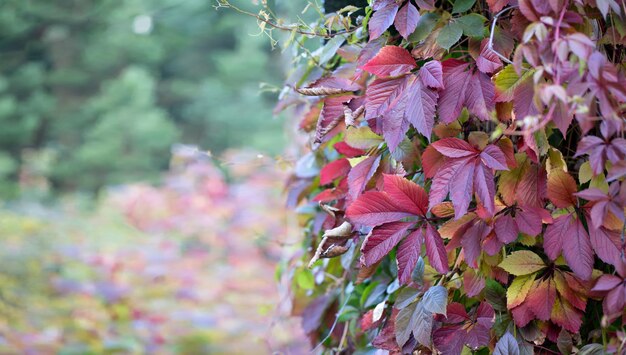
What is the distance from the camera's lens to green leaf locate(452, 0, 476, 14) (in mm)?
823

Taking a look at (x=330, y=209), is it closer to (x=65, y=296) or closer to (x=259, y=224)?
(x=65, y=296)

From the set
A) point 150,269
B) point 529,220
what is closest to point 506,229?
point 529,220

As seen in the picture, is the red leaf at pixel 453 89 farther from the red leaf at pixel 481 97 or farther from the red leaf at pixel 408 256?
the red leaf at pixel 408 256

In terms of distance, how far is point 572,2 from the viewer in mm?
732

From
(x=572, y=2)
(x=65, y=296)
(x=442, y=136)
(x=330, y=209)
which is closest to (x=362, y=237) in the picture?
(x=330, y=209)

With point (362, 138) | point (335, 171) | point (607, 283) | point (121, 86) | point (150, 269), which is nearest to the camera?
point (607, 283)

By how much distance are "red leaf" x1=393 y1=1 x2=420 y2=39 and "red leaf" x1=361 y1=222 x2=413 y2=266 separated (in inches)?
9.6

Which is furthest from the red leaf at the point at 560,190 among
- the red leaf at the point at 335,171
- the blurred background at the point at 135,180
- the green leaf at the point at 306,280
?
the blurred background at the point at 135,180

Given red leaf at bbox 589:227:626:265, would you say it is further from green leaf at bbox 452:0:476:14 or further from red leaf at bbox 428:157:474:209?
green leaf at bbox 452:0:476:14

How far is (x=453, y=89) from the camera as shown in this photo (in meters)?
0.78

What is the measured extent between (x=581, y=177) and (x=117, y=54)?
8.57 meters

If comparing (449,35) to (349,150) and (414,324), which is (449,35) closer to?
(349,150)

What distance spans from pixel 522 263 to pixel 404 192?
168 millimetres

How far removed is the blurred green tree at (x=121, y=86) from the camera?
7828 millimetres
